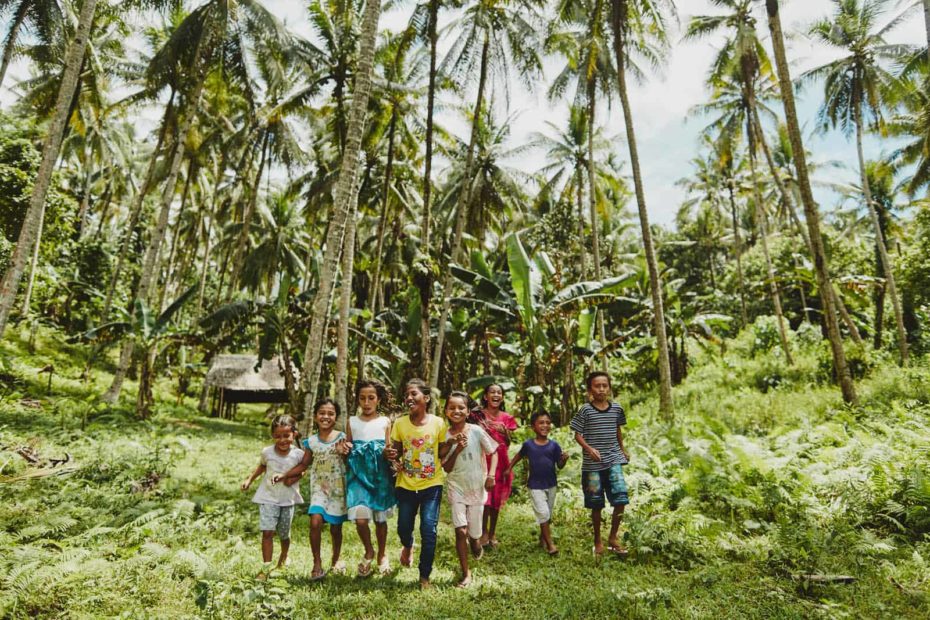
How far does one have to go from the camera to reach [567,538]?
626 cm

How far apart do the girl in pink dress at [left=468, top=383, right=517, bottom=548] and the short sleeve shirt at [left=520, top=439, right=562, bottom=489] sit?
1.12 feet

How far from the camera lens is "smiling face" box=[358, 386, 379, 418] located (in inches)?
196

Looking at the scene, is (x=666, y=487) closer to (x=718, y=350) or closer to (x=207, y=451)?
(x=207, y=451)

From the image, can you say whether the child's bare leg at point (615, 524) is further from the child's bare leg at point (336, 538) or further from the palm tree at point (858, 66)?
the palm tree at point (858, 66)

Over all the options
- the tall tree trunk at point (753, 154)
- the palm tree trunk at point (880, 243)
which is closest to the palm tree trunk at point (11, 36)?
the tall tree trunk at point (753, 154)

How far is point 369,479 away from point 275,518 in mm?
950

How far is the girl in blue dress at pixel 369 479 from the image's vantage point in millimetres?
4809

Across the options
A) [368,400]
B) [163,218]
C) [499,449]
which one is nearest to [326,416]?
[368,400]

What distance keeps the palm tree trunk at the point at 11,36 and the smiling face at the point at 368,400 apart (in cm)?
1633

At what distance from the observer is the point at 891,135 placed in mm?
19875

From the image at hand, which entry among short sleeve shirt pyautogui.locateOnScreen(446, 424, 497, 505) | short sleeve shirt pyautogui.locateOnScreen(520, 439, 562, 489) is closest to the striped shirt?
short sleeve shirt pyautogui.locateOnScreen(520, 439, 562, 489)

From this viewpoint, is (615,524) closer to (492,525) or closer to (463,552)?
(492,525)

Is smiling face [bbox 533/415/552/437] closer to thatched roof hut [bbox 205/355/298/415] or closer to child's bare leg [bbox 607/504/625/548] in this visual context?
child's bare leg [bbox 607/504/625/548]

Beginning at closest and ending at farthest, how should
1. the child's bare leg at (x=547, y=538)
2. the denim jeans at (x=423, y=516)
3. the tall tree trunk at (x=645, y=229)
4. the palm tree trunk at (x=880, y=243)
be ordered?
the denim jeans at (x=423, y=516), the child's bare leg at (x=547, y=538), the tall tree trunk at (x=645, y=229), the palm tree trunk at (x=880, y=243)
